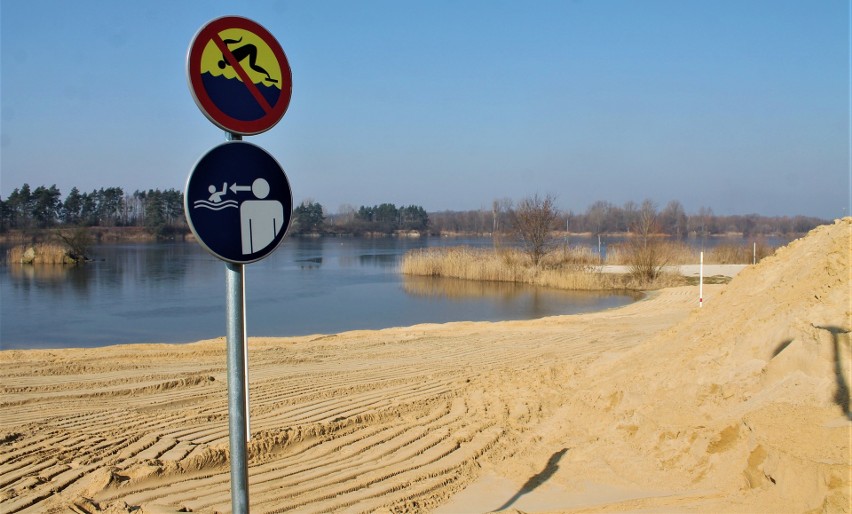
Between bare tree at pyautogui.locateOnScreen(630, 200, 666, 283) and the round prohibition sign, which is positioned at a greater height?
the round prohibition sign

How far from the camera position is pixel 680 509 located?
3.61 metres

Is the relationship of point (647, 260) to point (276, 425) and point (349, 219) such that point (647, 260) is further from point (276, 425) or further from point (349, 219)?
point (349, 219)

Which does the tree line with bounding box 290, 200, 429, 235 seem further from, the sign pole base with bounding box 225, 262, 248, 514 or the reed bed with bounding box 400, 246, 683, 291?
the sign pole base with bounding box 225, 262, 248, 514

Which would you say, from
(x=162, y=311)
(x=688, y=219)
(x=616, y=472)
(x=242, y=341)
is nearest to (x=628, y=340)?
(x=616, y=472)

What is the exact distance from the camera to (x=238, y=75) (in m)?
2.48

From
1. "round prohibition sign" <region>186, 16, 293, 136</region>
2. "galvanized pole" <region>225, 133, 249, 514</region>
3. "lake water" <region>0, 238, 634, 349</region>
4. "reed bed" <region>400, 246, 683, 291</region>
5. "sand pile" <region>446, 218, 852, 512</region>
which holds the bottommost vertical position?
"lake water" <region>0, 238, 634, 349</region>

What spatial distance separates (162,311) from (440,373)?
1526cm

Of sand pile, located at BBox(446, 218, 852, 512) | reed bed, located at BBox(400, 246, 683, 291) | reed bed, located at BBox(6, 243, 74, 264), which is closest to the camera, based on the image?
sand pile, located at BBox(446, 218, 852, 512)

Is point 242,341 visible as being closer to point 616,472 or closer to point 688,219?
point 616,472

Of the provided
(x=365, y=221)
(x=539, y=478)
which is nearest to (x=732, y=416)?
(x=539, y=478)

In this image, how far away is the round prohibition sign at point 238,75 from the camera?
2367 mm

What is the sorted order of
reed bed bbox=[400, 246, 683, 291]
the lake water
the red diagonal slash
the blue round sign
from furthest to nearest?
reed bed bbox=[400, 246, 683, 291] → the lake water → the red diagonal slash → the blue round sign

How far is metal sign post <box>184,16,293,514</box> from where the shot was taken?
230 cm

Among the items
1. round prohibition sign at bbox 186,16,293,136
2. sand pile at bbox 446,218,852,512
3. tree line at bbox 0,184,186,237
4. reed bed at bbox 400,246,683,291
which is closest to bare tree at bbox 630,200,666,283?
reed bed at bbox 400,246,683,291
